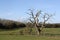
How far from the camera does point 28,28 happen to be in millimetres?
65875

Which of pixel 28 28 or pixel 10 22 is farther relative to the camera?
pixel 10 22

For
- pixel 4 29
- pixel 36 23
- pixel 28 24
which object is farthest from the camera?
pixel 4 29

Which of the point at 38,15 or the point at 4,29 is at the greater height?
the point at 38,15

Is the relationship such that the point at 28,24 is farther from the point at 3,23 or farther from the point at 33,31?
the point at 3,23

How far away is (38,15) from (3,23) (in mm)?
22200

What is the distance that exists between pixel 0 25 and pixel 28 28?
54.3 ft

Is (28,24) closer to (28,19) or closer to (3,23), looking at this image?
(28,19)

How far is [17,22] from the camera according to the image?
79375 millimetres

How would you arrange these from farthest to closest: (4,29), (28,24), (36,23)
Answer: (4,29) < (28,24) < (36,23)

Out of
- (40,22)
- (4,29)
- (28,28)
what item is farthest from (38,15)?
(4,29)

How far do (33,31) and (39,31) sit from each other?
24.7 feet

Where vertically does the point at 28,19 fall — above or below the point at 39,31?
above

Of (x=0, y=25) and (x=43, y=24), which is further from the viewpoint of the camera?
(x=0, y=25)

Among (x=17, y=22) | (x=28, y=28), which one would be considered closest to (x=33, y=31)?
(x=28, y=28)
